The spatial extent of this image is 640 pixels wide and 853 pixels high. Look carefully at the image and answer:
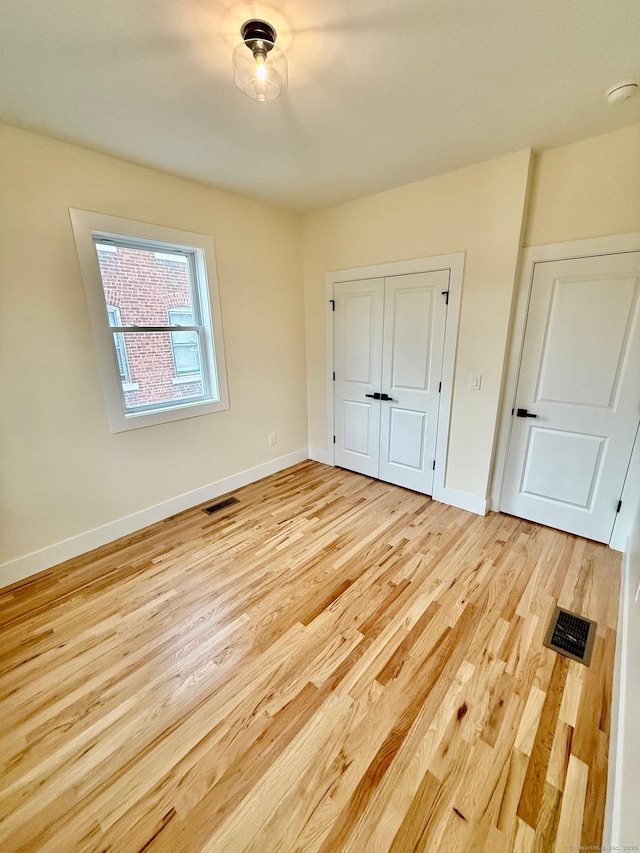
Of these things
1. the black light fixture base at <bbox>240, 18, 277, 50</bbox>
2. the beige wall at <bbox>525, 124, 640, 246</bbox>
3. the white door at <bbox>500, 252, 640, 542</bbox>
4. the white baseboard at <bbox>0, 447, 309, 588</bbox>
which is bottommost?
the white baseboard at <bbox>0, 447, 309, 588</bbox>

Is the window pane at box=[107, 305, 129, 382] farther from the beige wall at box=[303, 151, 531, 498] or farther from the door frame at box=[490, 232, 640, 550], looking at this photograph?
the door frame at box=[490, 232, 640, 550]

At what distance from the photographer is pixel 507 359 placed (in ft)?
8.14

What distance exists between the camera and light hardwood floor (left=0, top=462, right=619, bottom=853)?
3.49 ft

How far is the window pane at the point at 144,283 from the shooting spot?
2.35 meters

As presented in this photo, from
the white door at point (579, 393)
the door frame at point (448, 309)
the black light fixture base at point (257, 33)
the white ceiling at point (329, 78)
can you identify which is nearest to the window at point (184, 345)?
the white ceiling at point (329, 78)

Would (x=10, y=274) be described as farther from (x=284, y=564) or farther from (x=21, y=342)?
(x=284, y=564)

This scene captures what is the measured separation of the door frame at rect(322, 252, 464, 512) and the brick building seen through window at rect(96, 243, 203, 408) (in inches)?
56.5

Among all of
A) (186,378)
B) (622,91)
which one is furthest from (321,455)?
(622,91)

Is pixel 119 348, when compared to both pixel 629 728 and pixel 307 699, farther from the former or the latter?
pixel 629 728

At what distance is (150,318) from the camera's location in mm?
2545

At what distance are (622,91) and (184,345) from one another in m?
3.00

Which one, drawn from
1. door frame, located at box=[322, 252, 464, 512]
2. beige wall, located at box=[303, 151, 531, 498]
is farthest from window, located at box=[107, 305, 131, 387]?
beige wall, located at box=[303, 151, 531, 498]

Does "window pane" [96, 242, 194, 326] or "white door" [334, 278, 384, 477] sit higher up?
"window pane" [96, 242, 194, 326]

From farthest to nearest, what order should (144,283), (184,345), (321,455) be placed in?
(321,455) → (184,345) → (144,283)
